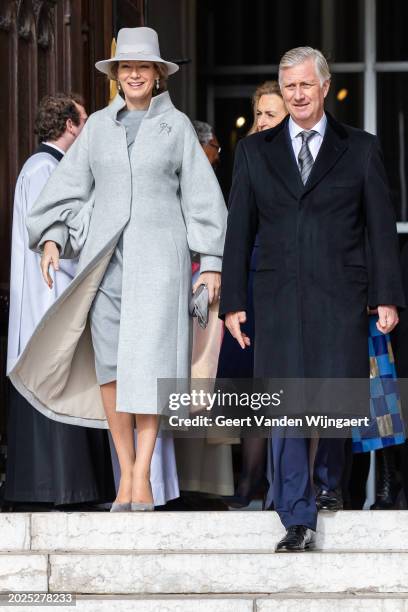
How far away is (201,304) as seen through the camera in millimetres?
6535

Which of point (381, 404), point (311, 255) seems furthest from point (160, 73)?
point (381, 404)

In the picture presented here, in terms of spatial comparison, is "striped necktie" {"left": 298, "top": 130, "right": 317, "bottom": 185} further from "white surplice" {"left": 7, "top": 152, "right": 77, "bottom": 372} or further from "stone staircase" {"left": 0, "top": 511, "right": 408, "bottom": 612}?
"white surplice" {"left": 7, "top": 152, "right": 77, "bottom": 372}

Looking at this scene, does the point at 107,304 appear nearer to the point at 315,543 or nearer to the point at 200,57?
the point at 315,543

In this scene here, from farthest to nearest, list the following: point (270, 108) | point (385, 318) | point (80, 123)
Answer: point (80, 123)
point (270, 108)
point (385, 318)

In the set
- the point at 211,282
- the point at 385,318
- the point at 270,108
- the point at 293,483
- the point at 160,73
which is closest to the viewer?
the point at 293,483

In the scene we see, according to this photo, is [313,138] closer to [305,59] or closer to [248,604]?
[305,59]

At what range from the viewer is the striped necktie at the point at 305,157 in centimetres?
Answer: 618

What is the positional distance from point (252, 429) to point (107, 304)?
1169 millimetres

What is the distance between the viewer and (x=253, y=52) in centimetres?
1196

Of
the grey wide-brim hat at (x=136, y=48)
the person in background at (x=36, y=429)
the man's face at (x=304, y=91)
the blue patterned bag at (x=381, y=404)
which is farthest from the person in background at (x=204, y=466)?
the man's face at (x=304, y=91)

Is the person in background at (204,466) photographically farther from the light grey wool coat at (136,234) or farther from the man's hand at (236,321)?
the man's hand at (236,321)

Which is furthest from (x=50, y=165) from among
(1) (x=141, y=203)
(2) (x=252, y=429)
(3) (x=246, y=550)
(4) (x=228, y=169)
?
(4) (x=228, y=169)

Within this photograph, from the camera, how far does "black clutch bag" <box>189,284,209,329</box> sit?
6.52 m

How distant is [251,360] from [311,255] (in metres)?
1.36
